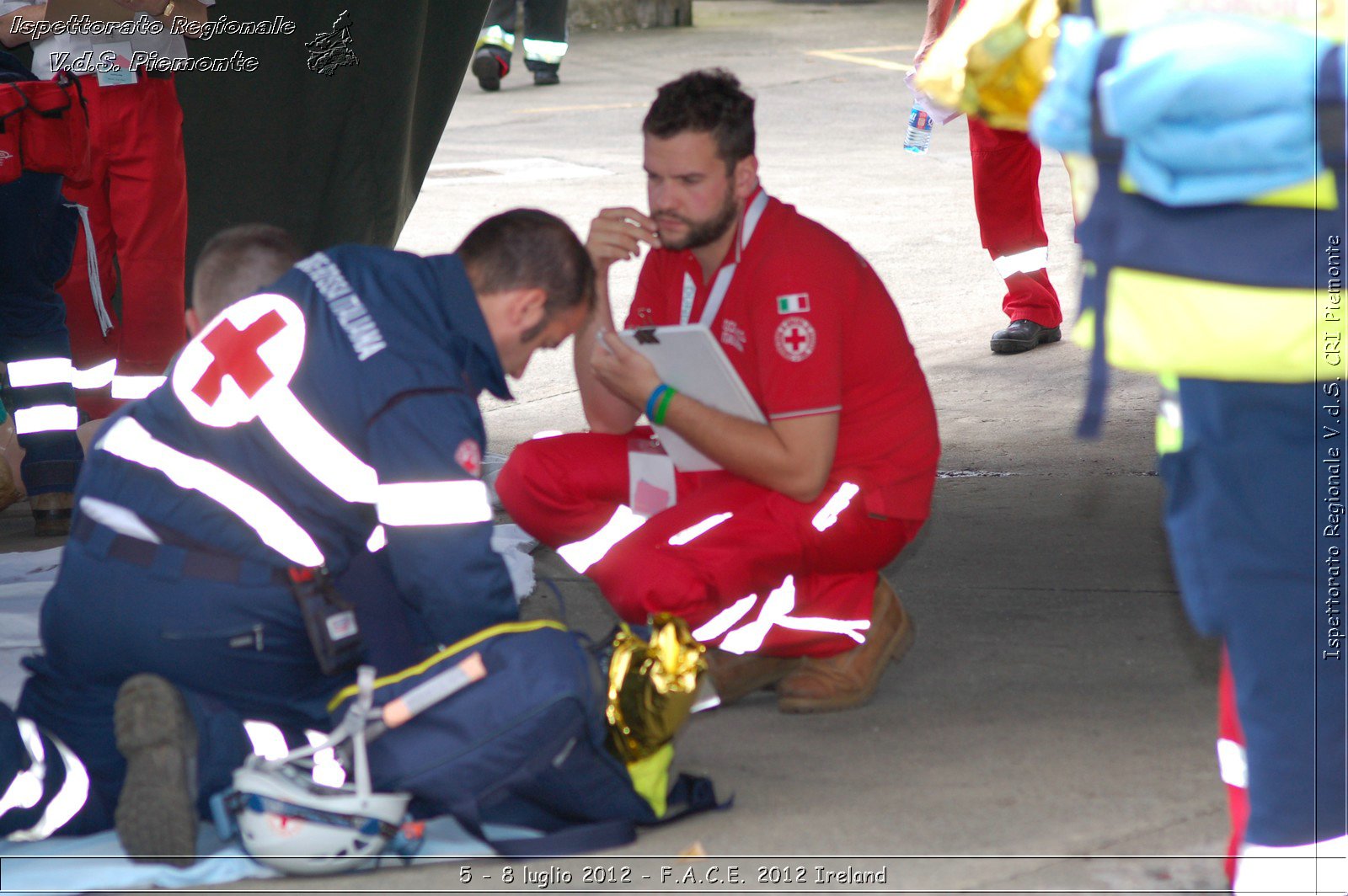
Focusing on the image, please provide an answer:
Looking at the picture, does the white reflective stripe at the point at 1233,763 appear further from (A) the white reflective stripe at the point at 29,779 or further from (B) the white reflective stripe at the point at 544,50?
(B) the white reflective stripe at the point at 544,50

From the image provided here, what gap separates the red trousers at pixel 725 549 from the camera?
10.1 feet

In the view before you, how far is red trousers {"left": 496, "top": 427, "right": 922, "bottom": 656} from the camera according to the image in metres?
3.08

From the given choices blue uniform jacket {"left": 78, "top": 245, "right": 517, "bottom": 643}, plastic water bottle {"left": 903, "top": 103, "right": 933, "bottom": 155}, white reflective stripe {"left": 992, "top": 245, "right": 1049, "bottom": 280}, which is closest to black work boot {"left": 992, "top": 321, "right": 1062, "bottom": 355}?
white reflective stripe {"left": 992, "top": 245, "right": 1049, "bottom": 280}

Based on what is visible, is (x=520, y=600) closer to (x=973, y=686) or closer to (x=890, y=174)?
(x=973, y=686)

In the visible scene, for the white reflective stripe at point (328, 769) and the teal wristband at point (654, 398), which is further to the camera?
the teal wristband at point (654, 398)

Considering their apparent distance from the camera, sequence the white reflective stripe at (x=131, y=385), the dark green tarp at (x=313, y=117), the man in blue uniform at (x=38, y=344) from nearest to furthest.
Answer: the man in blue uniform at (x=38, y=344) → the white reflective stripe at (x=131, y=385) → the dark green tarp at (x=313, y=117)

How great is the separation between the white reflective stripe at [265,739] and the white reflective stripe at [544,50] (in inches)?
484

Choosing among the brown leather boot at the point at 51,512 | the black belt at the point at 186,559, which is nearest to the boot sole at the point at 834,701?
the black belt at the point at 186,559

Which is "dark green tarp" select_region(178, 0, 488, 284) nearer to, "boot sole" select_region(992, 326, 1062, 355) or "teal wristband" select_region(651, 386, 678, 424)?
"boot sole" select_region(992, 326, 1062, 355)

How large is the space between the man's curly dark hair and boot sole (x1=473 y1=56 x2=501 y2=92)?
11301 mm

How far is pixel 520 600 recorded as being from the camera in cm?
392

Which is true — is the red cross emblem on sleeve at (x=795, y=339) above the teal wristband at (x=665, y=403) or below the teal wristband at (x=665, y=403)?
above

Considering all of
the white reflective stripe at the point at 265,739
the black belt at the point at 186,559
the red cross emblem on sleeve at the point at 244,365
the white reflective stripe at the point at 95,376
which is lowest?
the white reflective stripe at the point at 95,376

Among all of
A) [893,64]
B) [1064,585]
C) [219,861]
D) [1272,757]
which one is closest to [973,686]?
[1064,585]
